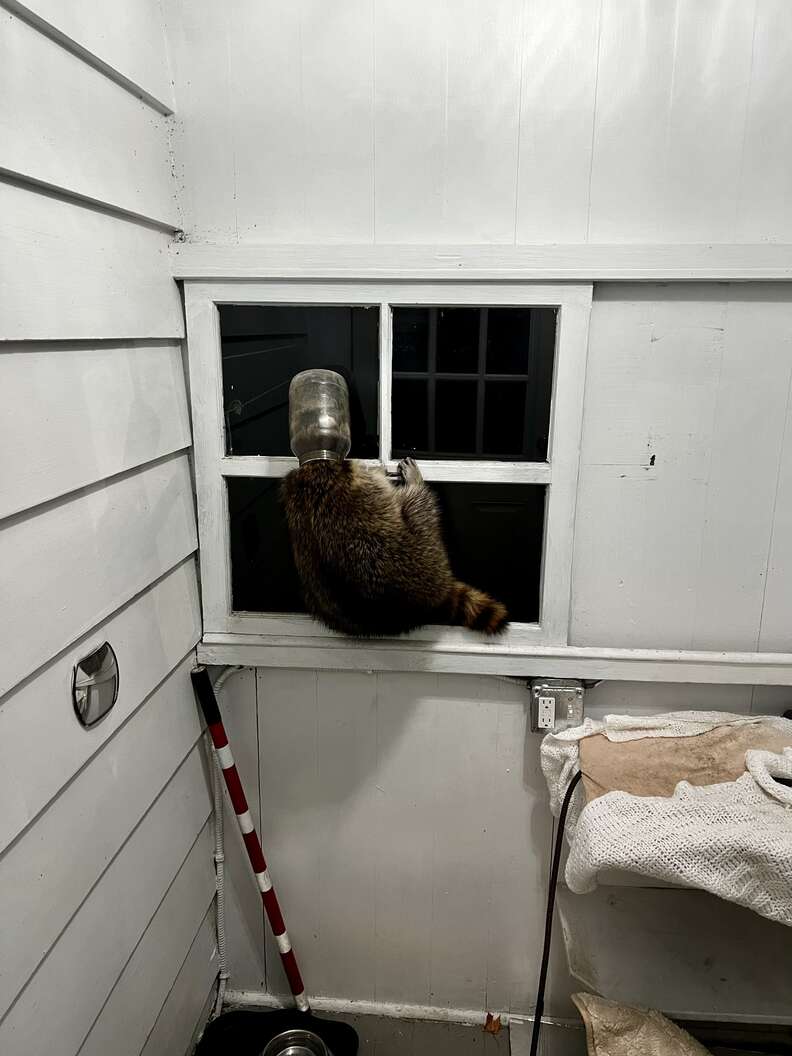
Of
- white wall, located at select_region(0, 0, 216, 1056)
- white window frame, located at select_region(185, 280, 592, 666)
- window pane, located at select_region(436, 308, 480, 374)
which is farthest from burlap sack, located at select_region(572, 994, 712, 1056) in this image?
window pane, located at select_region(436, 308, 480, 374)

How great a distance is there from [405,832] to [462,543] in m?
0.75

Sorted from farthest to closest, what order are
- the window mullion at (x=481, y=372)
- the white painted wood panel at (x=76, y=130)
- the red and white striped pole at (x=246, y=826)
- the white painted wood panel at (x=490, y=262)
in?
the red and white striped pole at (x=246, y=826)
the window mullion at (x=481, y=372)
the white painted wood panel at (x=490, y=262)
the white painted wood panel at (x=76, y=130)

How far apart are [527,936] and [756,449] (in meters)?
1.31

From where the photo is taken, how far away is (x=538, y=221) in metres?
1.43

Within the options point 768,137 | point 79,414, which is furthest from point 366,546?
point 768,137

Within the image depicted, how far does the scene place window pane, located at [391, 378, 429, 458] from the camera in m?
1.56

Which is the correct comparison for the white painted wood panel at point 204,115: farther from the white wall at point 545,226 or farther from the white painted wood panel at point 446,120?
the white painted wood panel at point 446,120

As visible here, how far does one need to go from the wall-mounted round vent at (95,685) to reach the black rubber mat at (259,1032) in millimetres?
1002

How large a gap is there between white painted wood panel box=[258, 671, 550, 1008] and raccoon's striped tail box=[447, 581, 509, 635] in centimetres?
17

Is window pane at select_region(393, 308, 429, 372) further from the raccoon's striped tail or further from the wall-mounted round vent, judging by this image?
Result: the wall-mounted round vent

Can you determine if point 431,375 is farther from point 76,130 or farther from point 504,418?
point 76,130

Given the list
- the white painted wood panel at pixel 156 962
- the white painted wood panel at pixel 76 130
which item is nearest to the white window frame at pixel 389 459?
the white painted wood panel at pixel 76 130

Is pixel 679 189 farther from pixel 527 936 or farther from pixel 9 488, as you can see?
pixel 527 936

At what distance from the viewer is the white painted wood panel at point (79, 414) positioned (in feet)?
3.19
